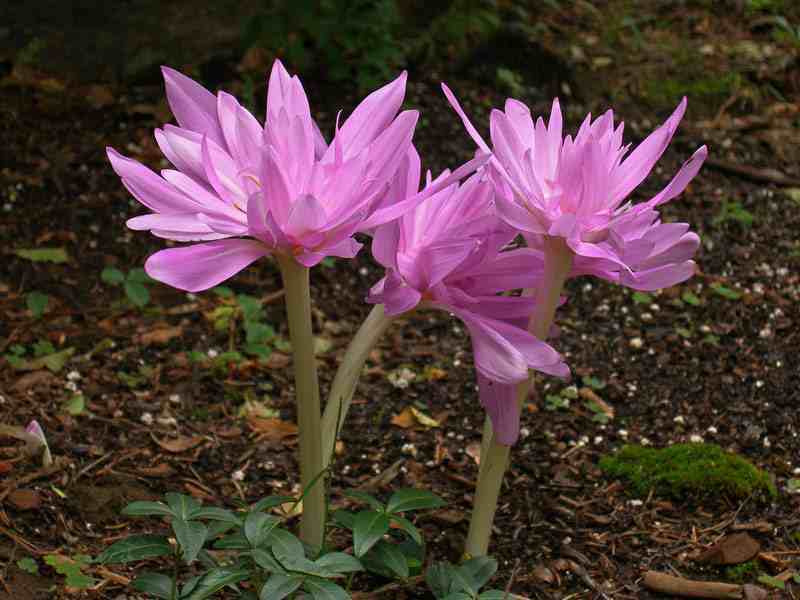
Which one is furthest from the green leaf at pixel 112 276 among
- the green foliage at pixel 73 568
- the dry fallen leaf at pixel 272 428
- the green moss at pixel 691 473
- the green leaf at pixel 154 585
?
the green leaf at pixel 154 585

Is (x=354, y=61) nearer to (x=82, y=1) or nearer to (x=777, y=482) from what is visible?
(x=82, y=1)

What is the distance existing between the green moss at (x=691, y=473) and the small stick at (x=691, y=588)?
0.35 meters

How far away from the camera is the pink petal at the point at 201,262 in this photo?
5.46 ft

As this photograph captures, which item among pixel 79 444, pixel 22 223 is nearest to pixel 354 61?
pixel 22 223

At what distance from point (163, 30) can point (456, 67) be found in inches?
51.2

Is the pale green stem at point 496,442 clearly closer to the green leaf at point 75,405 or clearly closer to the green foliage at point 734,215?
the green leaf at point 75,405

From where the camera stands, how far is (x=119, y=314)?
11.3ft

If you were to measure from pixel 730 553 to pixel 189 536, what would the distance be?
1.18 m

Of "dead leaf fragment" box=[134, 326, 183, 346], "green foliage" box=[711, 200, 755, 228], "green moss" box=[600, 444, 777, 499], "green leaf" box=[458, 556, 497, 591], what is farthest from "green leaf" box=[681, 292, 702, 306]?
"green leaf" box=[458, 556, 497, 591]

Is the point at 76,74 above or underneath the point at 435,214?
underneath

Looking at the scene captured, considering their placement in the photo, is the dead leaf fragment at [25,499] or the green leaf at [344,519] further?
the dead leaf fragment at [25,499]

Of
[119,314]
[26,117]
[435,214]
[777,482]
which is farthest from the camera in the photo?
[26,117]

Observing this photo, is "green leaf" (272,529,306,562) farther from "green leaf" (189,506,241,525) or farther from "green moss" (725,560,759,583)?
"green moss" (725,560,759,583)

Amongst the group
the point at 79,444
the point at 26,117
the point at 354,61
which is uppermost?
the point at 354,61
